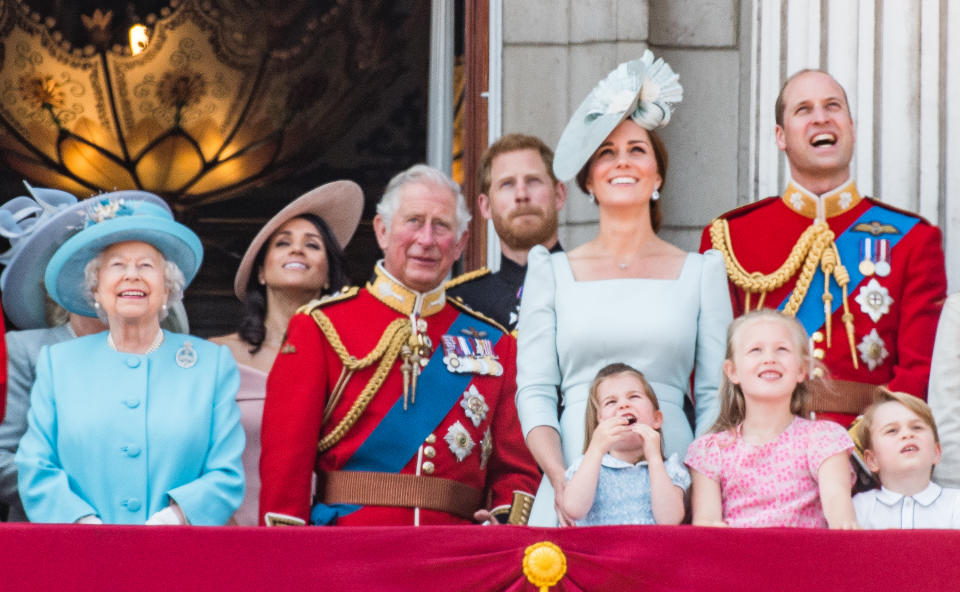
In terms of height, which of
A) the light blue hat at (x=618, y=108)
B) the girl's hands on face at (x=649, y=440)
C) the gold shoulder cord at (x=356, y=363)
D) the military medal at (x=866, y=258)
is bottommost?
the girl's hands on face at (x=649, y=440)

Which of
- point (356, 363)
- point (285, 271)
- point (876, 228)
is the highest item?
point (876, 228)

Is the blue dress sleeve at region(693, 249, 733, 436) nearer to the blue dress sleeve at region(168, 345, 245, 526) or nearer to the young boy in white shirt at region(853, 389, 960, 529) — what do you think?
the young boy in white shirt at region(853, 389, 960, 529)

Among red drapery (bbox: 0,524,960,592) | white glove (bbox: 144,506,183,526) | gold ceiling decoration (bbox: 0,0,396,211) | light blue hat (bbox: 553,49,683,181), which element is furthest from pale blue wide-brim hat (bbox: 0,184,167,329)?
gold ceiling decoration (bbox: 0,0,396,211)

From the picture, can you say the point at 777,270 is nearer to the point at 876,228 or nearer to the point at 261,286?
the point at 876,228

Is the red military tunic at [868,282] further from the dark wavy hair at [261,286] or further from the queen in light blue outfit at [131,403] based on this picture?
the queen in light blue outfit at [131,403]

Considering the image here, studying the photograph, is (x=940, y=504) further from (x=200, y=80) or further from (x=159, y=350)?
(x=200, y=80)

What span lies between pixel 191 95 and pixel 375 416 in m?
4.38

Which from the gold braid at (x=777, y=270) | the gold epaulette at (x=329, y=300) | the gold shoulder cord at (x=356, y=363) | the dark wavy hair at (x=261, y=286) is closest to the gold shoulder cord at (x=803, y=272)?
the gold braid at (x=777, y=270)

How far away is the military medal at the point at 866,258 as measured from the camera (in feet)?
15.2

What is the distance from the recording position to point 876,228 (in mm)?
4723

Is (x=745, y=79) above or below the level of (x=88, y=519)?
above

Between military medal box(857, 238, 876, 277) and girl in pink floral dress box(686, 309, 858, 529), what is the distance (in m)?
0.66

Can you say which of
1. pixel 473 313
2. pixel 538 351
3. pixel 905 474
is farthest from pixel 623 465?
pixel 473 313

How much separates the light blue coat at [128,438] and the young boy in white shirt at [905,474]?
4.69 feet
